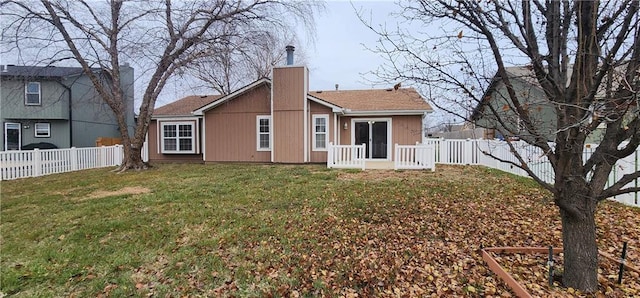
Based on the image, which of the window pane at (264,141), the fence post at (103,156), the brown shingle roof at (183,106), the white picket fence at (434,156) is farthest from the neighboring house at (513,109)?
the fence post at (103,156)

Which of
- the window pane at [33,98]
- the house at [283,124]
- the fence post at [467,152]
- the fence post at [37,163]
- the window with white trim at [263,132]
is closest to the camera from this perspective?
the fence post at [37,163]

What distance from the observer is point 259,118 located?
1297 centimetres

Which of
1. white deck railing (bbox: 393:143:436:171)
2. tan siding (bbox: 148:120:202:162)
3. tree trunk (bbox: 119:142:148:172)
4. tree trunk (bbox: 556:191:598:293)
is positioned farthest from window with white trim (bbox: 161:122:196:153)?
tree trunk (bbox: 556:191:598:293)

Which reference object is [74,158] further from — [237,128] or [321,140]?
[321,140]

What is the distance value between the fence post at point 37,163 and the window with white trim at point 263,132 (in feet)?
24.4

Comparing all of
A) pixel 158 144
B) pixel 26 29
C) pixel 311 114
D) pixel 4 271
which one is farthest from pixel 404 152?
pixel 26 29

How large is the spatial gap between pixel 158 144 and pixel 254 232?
12669mm

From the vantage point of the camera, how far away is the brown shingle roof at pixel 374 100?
496 inches

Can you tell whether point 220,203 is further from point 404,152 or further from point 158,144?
point 158,144

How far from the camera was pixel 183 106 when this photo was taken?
51.0 feet

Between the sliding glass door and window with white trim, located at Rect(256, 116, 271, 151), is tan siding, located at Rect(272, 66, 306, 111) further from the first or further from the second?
the sliding glass door

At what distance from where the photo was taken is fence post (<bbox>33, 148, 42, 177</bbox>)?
10.1 m

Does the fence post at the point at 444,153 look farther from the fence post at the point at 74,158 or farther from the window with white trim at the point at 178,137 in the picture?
the fence post at the point at 74,158

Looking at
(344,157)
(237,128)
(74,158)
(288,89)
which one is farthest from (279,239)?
(74,158)
